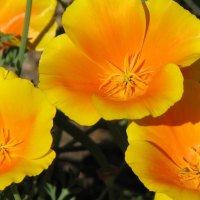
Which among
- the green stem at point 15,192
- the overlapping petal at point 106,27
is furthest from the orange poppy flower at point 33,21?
the green stem at point 15,192

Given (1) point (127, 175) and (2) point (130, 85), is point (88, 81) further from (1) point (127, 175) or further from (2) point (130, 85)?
(1) point (127, 175)

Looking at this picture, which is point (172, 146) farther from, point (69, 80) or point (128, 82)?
point (69, 80)

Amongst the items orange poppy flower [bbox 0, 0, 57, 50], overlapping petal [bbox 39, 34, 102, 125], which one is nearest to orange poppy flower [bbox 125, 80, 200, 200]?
overlapping petal [bbox 39, 34, 102, 125]

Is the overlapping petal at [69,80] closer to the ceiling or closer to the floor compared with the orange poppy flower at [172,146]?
closer to the ceiling

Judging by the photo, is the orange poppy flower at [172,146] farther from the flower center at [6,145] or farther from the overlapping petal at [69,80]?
the flower center at [6,145]

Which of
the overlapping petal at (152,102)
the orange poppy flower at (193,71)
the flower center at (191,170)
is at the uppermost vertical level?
the overlapping petal at (152,102)

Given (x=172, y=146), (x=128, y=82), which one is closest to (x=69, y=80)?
(x=128, y=82)

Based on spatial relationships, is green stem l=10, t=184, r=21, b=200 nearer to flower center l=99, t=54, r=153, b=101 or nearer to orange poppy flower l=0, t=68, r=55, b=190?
orange poppy flower l=0, t=68, r=55, b=190

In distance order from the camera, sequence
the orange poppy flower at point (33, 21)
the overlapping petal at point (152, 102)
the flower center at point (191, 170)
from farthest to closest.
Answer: the orange poppy flower at point (33, 21) → the flower center at point (191, 170) → the overlapping petal at point (152, 102)
